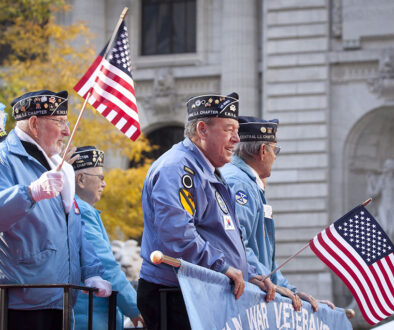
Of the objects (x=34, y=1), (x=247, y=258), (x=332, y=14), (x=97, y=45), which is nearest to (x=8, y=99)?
(x=34, y=1)

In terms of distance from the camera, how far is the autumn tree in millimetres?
21688

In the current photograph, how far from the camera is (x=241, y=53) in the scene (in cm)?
2675

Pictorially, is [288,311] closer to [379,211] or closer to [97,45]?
[379,211]

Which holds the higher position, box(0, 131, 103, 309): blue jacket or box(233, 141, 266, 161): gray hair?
box(233, 141, 266, 161): gray hair

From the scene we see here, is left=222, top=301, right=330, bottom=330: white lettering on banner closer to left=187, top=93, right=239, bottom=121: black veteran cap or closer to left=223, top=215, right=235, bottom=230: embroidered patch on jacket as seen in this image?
left=223, top=215, right=235, bottom=230: embroidered patch on jacket

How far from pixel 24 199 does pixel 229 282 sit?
1.29 metres

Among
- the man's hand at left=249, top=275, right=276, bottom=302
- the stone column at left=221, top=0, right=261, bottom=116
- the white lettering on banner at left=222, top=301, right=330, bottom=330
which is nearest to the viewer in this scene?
the white lettering on banner at left=222, top=301, right=330, bottom=330

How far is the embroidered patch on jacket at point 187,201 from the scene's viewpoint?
19.5 feet

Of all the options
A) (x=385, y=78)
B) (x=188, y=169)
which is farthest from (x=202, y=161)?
(x=385, y=78)

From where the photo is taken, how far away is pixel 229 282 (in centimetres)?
583

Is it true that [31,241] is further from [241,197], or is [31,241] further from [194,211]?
[241,197]

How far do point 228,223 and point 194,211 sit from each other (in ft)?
1.18

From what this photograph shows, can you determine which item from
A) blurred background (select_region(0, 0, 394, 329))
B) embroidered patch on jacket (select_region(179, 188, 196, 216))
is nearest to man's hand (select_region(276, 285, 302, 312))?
embroidered patch on jacket (select_region(179, 188, 196, 216))

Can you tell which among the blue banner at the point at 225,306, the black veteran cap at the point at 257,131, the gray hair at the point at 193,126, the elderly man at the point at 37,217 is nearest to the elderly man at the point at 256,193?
the black veteran cap at the point at 257,131
